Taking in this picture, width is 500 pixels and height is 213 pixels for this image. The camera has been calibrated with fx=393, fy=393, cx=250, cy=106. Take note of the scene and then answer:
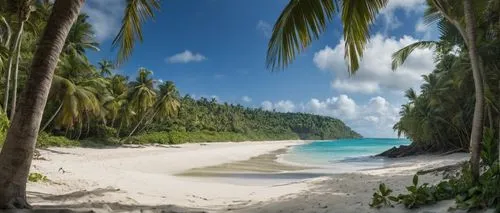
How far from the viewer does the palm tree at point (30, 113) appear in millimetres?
4184

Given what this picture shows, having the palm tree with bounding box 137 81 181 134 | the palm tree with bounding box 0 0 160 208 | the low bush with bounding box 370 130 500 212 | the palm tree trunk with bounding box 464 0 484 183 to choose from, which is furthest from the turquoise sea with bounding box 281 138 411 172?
the palm tree with bounding box 0 0 160 208

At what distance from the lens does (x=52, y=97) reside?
2558 centimetres

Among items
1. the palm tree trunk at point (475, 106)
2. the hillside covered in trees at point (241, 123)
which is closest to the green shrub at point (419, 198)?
the palm tree trunk at point (475, 106)

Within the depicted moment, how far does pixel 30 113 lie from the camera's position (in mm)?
4281

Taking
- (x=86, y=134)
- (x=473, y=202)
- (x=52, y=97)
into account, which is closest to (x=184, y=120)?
(x=86, y=134)

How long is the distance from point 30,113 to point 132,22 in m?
2.38

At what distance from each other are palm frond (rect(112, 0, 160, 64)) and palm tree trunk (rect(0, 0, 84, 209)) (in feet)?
5.00

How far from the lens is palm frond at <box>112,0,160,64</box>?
6.06 m

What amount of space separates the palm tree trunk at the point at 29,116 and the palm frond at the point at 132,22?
1.52 meters

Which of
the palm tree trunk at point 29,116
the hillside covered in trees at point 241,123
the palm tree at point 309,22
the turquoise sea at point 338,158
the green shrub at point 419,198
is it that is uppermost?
the hillside covered in trees at point 241,123

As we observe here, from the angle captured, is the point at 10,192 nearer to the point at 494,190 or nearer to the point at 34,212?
the point at 34,212

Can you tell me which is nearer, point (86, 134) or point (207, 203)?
point (207, 203)

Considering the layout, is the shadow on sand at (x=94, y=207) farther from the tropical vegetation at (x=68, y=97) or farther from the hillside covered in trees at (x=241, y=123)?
the hillside covered in trees at (x=241, y=123)

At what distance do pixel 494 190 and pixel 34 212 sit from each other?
4.56 metres
